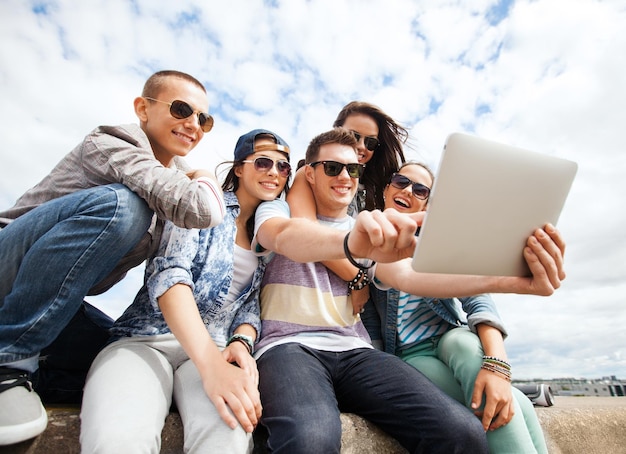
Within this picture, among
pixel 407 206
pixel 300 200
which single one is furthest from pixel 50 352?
pixel 407 206

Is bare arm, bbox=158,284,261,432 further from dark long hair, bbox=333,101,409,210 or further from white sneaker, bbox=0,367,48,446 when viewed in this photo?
dark long hair, bbox=333,101,409,210

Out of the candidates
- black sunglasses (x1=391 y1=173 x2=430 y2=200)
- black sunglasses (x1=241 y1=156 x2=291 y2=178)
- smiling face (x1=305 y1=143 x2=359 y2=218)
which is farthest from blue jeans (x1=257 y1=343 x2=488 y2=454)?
black sunglasses (x1=391 y1=173 x2=430 y2=200)

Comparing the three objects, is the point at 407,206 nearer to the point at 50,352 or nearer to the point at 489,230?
the point at 489,230

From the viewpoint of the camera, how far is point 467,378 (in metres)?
2.36

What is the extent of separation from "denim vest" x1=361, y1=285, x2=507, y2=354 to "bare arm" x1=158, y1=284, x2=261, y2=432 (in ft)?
3.99

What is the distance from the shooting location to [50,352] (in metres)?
2.23

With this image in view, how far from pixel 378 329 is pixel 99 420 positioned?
1946 millimetres

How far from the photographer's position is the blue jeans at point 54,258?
175 cm

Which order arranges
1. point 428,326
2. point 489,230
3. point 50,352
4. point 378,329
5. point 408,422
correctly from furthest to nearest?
1. point 378,329
2. point 428,326
3. point 50,352
4. point 408,422
5. point 489,230

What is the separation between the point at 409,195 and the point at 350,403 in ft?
5.39

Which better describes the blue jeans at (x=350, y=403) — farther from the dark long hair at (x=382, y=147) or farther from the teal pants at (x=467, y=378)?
the dark long hair at (x=382, y=147)

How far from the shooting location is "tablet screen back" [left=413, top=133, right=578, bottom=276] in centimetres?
159

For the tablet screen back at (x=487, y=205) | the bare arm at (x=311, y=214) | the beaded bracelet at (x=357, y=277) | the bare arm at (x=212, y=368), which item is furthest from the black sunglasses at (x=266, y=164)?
the tablet screen back at (x=487, y=205)

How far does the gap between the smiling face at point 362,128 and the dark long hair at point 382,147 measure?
73mm
